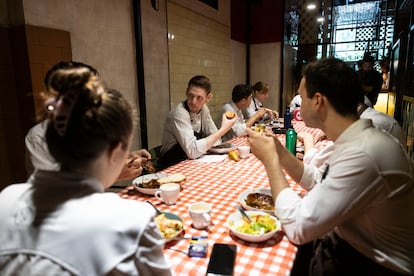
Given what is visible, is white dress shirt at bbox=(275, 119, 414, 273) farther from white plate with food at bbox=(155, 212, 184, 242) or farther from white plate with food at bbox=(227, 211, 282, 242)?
white plate with food at bbox=(155, 212, 184, 242)

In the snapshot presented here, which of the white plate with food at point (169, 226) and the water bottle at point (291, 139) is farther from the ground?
the water bottle at point (291, 139)

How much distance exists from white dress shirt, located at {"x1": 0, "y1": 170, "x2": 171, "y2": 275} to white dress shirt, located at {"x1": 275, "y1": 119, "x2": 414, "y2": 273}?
2.12ft

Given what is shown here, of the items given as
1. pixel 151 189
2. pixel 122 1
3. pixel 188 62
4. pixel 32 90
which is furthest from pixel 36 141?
pixel 188 62

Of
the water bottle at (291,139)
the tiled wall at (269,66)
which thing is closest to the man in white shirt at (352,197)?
the water bottle at (291,139)

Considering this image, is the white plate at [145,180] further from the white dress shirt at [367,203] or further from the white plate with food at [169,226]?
the white dress shirt at [367,203]

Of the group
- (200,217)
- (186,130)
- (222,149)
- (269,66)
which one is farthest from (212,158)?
(269,66)

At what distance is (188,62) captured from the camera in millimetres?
4500

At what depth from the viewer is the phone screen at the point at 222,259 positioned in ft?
3.15

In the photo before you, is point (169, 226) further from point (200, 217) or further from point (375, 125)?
point (375, 125)

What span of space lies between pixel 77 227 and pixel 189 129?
2031 mm

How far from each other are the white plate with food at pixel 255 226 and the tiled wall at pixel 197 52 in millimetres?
3035

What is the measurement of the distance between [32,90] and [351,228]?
231 centimetres

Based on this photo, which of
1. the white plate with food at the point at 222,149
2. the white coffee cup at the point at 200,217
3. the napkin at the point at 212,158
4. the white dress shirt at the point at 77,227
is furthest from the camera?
the white plate with food at the point at 222,149

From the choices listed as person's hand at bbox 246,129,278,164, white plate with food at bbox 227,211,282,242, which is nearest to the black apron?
person's hand at bbox 246,129,278,164
